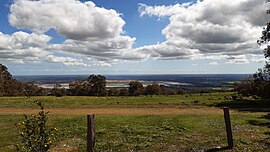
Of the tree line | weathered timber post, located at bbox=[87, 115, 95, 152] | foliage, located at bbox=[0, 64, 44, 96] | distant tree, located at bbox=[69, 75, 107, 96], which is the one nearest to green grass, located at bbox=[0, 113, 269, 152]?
weathered timber post, located at bbox=[87, 115, 95, 152]

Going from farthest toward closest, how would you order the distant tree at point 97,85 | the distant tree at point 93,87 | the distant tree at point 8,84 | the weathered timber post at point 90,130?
the distant tree at point 97,85
the distant tree at point 93,87
the distant tree at point 8,84
the weathered timber post at point 90,130

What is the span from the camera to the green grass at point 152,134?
21.1m

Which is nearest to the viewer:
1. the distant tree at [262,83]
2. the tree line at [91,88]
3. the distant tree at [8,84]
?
the distant tree at [262,83]

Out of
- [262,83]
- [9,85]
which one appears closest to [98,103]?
[262,83]

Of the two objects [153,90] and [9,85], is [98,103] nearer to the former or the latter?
[153,90]

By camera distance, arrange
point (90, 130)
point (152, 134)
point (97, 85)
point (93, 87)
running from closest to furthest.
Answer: point (90, 130), point (152, 134), point (97, 85), point (93, 87)

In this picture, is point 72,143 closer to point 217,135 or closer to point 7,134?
point 7,134

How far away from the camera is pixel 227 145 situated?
2061cm

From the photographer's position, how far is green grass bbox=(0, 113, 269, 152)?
69.4ft

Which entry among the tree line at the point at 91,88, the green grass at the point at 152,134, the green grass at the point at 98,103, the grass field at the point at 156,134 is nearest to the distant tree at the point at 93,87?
the tree line at the point at 91,88

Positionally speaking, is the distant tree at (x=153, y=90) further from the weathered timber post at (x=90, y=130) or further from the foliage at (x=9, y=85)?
the weathered timber post at (x=90, y=130)

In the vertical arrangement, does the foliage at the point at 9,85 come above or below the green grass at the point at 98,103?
above

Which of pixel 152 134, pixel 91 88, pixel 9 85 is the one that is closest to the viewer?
pixel 152 134

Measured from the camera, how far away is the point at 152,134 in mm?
24406
